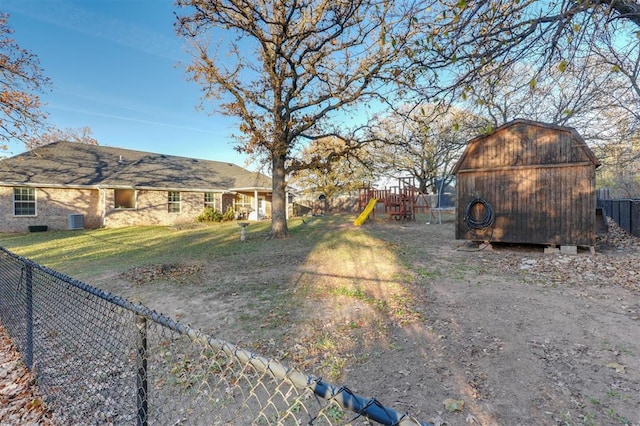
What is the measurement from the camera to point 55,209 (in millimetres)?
16625

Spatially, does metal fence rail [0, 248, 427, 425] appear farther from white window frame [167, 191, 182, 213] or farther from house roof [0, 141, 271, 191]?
white window frame [167, 191, 182, 213]

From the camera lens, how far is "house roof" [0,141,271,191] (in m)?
16.5

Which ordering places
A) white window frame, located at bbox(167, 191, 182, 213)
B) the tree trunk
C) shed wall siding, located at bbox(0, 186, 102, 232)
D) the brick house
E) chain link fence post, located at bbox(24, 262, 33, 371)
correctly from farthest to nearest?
white window frame, located at bbox(167, 191, 182, 213), the brick house, shed wall siding, located at bbox(0, 186, 102, 232), the tree trunk, chain link fence post, located at bbox(24, 262, 33, 371)

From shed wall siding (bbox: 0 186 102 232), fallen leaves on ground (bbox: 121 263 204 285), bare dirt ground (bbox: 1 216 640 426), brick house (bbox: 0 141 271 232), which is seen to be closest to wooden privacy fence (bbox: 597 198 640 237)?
bare dirt ground (bbox: 1 216 640 426)

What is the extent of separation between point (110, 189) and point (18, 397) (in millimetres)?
17504

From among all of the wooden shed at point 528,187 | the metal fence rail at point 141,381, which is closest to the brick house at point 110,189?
the metal fence rail at point 141,381

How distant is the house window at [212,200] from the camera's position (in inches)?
851

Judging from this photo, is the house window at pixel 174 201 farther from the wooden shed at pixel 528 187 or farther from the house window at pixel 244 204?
the wooden shed at pixel 528 187

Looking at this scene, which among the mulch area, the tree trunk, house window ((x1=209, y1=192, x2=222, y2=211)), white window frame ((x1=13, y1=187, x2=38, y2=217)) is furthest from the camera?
house window ((x1=209, y1=192, x2=222, y2=211))

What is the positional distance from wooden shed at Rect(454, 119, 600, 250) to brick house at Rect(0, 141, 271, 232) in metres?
15.0

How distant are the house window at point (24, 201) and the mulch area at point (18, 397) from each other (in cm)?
1649

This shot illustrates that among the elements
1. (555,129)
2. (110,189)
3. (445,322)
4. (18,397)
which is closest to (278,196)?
(555,129)

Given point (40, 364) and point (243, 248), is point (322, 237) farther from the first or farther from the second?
point (40, 364)

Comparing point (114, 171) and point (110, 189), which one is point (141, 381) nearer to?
point (110, 189)
